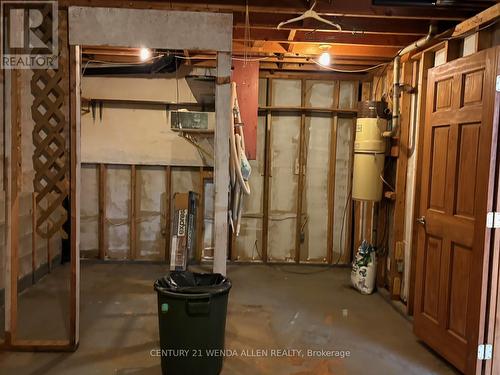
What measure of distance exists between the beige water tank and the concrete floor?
110cm

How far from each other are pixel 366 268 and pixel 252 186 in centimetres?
180

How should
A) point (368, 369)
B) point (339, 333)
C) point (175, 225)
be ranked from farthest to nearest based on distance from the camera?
point (175, 225) < point (339, 333) < point (368, 369)

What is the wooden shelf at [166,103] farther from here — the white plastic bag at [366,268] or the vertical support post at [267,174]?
the white plastic bag at [366,268]

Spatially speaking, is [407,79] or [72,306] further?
[407,79]

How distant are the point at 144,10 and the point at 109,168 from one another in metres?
2.97

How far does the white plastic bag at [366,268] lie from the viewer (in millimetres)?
4586

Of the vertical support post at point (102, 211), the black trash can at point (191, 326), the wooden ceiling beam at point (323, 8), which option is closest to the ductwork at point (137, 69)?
the vertical support post at point (102, 211)

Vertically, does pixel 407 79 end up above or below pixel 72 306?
above

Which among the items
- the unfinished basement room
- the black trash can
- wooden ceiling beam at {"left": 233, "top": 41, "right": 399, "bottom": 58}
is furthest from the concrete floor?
wooden ceiling beam at {"left": 233, "top": 41, "right": 399, "bottom": 58}

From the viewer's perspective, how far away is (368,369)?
2.99 m

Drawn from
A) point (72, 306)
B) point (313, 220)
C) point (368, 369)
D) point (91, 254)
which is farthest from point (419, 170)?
point (91, 254)

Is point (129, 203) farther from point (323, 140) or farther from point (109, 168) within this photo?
point (323, 140)

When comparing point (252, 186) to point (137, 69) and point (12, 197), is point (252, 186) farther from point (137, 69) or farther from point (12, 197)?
point (12, 197)

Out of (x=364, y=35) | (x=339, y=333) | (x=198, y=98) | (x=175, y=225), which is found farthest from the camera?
(x=198, y=98)
